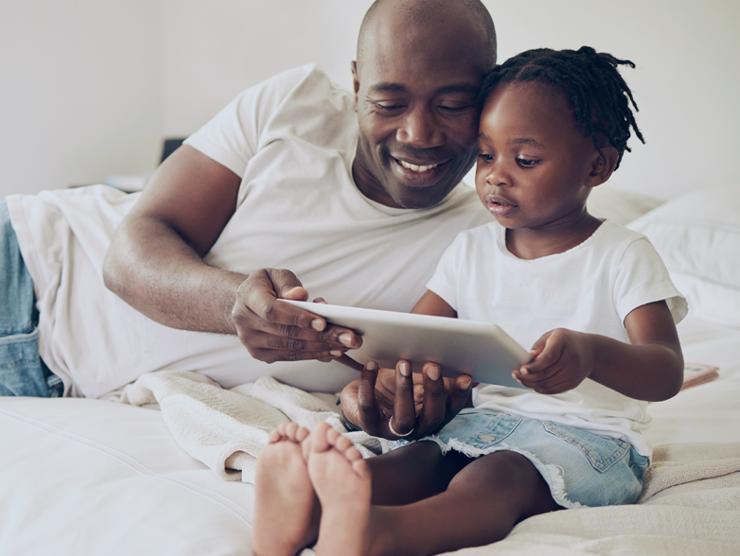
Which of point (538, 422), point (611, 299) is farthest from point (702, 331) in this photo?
point (538, 422)

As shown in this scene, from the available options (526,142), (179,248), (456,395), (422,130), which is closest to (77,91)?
(179,248)

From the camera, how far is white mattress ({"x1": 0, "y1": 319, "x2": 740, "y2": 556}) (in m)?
0.67

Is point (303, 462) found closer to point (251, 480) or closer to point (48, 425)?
point (251, 480)

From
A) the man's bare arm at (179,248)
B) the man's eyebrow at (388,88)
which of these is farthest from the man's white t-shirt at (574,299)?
the man's bare arm at (179,248)

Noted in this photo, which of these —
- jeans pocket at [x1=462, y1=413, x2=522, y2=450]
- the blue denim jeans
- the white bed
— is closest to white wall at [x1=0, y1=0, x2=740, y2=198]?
the white bed

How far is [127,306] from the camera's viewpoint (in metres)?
1.25

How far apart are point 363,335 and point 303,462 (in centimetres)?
19

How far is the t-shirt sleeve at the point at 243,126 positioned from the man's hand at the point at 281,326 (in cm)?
48

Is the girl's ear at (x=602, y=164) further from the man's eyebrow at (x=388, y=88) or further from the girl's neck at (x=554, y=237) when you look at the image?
the man's eyebrow at (x=388, y=88)

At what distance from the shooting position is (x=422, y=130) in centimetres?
111

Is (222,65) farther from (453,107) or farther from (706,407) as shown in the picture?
(706,407)

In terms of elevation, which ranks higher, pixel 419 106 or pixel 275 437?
pixel 419 106

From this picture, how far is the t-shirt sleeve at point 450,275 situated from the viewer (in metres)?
1.12

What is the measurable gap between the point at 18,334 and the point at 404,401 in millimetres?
853
